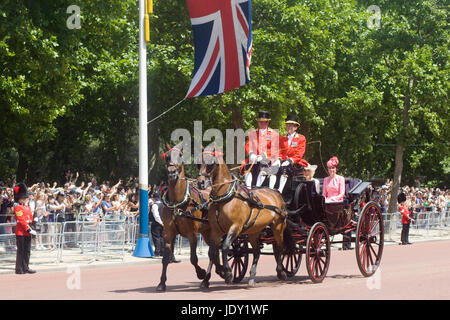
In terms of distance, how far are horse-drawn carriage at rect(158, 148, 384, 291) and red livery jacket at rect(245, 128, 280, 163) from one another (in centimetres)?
61

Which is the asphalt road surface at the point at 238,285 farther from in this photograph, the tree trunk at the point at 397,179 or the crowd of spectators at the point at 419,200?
the crowd of spectators at the point at 419,200

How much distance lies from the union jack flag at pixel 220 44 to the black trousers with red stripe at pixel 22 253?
5.63 meters

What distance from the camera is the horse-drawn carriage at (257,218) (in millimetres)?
12711

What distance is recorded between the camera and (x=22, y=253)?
17438 mm

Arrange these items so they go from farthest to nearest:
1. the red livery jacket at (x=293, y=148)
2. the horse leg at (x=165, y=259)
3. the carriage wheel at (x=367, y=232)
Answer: the carriage wheel at (x=367, y=232) < the red livery jacket at (x=293, y=148) < the horse leg at (x=165, y=259)

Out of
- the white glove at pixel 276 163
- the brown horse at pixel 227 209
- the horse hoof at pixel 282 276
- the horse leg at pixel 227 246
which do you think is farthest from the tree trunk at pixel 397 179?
the horse leg at pixel 227 246

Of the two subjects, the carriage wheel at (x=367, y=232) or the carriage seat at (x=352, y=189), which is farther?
the carriage seat at (x=352, y=189)

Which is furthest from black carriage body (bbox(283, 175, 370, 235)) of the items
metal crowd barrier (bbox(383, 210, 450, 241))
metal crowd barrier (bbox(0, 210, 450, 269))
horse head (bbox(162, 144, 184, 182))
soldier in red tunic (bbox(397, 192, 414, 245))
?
metal crowd barrier (bbox(383, 210, 450, 241))

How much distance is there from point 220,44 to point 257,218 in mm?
7882

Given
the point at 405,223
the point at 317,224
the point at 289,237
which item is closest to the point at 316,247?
the point at 317,224

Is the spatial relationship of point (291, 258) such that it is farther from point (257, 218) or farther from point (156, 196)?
point (156, 196)

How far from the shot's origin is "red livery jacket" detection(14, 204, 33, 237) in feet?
57.2
